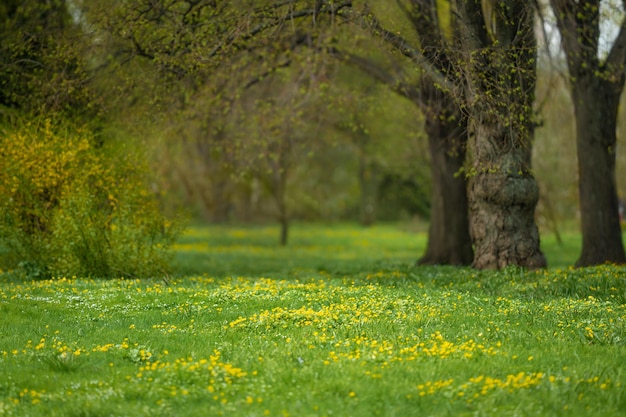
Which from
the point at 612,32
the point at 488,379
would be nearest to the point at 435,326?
the point at 488,379

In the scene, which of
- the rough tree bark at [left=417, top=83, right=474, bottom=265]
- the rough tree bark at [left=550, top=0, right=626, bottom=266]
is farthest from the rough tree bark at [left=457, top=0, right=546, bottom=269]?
the rough tree bark at [left=417, top=83, right=474, bottom=265]

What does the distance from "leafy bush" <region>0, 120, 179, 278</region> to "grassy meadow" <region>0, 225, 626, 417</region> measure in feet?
6.34

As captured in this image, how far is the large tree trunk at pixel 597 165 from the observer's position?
1934cm

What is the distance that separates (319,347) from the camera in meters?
9.51

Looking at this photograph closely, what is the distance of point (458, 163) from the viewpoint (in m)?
21.4

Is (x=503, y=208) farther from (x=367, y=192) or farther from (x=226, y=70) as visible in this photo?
(x=367, y=192)

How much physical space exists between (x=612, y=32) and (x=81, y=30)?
13.5 metres

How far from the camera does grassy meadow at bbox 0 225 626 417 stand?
24.8ft

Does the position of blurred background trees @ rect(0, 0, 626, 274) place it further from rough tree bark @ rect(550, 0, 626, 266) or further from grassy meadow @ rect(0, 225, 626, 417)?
grassy meadow @ rect(0, 225, 626, 417)

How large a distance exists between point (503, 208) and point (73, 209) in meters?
8.77

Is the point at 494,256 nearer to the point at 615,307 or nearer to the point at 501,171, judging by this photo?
the point at 501,171

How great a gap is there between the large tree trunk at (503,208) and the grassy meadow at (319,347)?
178 cm

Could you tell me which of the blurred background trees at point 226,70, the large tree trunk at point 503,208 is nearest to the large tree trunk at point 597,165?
the blurred background trees at point 226,70

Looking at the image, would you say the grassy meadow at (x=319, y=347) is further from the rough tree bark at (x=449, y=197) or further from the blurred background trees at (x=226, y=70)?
the rough tree bark at (x=449, y=197)
